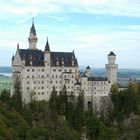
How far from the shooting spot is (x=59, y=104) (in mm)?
90438

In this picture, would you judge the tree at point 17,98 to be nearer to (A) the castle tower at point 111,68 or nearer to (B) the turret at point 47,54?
(B) the turret at point 47,54

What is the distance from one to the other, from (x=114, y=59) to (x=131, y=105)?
40.2 feet

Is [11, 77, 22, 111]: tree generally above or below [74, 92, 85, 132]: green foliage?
above

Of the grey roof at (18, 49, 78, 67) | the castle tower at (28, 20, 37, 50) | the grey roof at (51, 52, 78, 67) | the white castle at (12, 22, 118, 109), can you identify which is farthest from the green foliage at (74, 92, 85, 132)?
the castle tower at (28, 20, 37, 50)

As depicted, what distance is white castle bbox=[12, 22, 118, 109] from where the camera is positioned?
9269 centimetres

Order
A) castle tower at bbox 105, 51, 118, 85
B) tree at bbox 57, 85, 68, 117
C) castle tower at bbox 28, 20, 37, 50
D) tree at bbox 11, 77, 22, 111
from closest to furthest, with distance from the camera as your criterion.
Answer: tree at bbox 11, 77, 22, 111
tree at bbox 57, 85, 68, 117
castle tower at bbox 28, 20, 37, 50
castle tower at bbox 105, 51, 118, 85

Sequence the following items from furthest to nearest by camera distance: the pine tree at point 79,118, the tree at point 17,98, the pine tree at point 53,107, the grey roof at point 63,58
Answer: the grey roof at point 63,58
the pine tree at point 79,118
the pine tree at point 53,107
the tree at point 17,98

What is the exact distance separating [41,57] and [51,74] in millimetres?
4221

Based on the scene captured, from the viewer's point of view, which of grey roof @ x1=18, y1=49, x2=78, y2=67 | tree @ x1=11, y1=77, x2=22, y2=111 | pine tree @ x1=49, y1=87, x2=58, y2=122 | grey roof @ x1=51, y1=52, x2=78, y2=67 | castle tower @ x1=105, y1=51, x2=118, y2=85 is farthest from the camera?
castle tower @ x1=105, y1=51, x2=118, y2=85

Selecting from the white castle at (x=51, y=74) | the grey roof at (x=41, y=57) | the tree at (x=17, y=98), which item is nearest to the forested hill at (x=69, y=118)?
the tree at (x=17, y=98)

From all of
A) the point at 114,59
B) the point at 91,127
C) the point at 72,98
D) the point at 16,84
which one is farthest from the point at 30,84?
the point at 114,59

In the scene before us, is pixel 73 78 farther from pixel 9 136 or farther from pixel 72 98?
pixel 9 136

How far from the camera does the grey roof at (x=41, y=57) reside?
93.5m

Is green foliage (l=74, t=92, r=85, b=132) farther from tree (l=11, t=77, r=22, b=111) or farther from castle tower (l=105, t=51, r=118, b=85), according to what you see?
castle tower (l=105, t=51, r=118, b=85)
